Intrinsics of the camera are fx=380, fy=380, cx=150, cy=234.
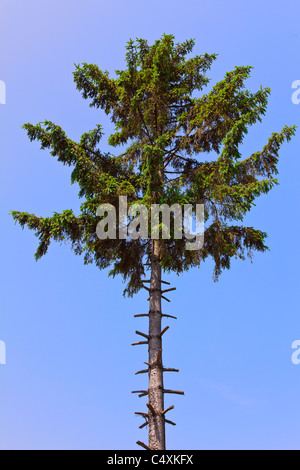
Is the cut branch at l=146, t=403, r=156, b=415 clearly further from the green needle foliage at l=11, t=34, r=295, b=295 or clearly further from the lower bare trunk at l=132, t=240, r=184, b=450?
the green needle foliage at l=11, t=34, r=295, b=295

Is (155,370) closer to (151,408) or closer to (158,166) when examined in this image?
(151,408)

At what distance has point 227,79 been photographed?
40.1 ft

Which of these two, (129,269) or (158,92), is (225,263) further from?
(158,92)

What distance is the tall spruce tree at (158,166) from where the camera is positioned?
10.6 meters

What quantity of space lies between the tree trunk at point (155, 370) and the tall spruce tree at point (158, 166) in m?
0.02

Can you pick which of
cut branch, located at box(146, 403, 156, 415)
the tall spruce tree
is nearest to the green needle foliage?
the tall spruce tree

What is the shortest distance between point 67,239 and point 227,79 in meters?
7.22

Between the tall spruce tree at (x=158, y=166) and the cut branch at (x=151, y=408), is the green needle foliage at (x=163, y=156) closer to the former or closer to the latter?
the tall spruce tree at (x=158, y=166)

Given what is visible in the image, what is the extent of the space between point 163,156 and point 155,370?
6.04m

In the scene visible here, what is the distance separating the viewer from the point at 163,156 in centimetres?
1135

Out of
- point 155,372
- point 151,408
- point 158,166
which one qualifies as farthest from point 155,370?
point 158,166
